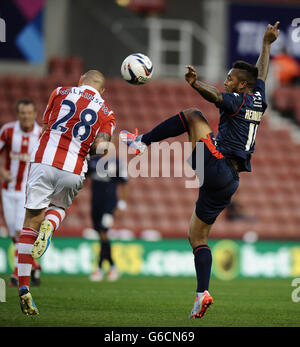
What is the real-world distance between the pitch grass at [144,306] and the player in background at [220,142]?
0.43 meters

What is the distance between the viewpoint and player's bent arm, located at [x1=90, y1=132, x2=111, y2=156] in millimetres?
6488

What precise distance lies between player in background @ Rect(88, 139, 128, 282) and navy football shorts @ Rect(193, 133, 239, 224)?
4682 millimetres

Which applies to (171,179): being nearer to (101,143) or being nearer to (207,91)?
(101,143)

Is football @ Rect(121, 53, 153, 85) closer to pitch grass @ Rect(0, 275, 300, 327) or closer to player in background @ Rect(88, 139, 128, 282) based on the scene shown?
pitch grass @ Rect(0, 275, 300, 327)

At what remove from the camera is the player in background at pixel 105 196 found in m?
11.1

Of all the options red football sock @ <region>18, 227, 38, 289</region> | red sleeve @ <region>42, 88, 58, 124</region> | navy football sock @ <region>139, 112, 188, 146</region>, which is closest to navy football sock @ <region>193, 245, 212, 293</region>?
navy football sock @ <region>139, 112, 188, 146</region>

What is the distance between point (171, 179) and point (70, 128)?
32.6ft

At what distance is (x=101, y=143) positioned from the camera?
6488 millimetres

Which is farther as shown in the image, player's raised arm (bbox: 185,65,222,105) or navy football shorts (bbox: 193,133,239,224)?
navy football shorts (bbox: 193,133,239,224)

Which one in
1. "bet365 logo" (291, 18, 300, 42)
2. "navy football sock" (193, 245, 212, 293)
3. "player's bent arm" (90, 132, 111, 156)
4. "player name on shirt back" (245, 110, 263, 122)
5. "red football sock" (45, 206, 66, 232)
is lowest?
"navy football sock" (193, 245, 212, 293)

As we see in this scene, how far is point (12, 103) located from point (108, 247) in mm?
6514

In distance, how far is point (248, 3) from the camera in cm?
1905

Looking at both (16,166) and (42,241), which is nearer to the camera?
(42,241)

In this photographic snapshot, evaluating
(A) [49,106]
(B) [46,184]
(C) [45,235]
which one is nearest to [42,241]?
(C) [45,235]
